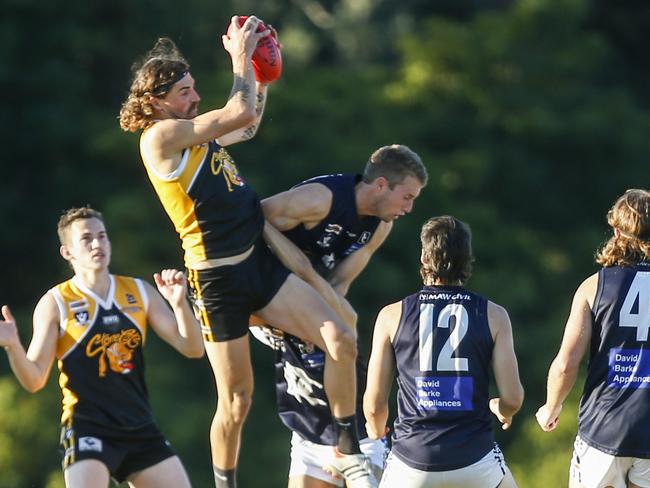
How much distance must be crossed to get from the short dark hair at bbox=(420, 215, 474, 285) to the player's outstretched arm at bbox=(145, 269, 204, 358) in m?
1.23

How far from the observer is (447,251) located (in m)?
5.79

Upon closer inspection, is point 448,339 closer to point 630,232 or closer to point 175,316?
point 630,232

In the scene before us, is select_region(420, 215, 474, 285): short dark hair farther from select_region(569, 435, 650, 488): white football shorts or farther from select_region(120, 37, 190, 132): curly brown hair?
select_region(120, 37, 190, 132): curly brown hair

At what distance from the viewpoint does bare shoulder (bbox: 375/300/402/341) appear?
19.2 ft

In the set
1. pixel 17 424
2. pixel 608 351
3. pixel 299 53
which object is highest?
pixel 299 53

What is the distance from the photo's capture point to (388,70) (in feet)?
69.6

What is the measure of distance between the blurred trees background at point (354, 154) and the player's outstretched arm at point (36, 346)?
8.34 m

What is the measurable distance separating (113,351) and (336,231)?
1.19m

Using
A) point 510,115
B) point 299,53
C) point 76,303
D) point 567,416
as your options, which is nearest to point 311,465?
point 76,303

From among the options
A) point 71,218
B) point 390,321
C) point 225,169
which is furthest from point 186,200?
point 390,321

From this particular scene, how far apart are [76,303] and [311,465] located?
1.52m

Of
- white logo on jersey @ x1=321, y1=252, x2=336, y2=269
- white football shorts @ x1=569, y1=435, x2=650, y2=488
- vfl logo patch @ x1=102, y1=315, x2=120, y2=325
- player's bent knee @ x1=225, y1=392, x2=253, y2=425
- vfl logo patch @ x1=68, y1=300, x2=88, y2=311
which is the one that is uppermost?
white logo on jersey @ x1=321, y1=252, x2=336, y2=269

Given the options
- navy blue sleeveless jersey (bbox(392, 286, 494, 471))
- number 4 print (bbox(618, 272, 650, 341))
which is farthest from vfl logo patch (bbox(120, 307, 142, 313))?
number 4 print (bbox(618, 272, 650, 341))

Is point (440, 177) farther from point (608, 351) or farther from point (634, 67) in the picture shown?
point (608, 351)
